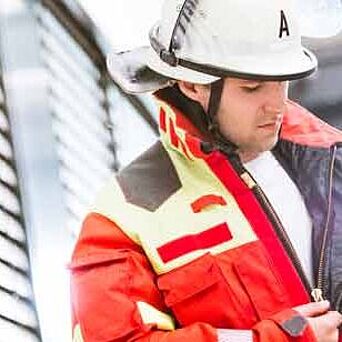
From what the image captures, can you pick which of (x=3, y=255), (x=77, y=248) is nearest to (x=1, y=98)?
(x=3, y=255)

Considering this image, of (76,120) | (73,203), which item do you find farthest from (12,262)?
(76,120)

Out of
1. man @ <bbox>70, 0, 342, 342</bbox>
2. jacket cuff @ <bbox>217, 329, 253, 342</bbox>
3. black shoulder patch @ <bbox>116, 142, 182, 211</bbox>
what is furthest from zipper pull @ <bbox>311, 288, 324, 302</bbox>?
black shoulder patch @ <bbox>116, 142, 182, 211</bbox>

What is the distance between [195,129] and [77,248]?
21 centimetres

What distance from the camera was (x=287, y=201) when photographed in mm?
1302

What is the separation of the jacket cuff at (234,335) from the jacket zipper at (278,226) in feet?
0.36

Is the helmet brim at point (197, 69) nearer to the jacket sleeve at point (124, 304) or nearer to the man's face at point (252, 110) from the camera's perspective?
the man's face at point (252, 110)

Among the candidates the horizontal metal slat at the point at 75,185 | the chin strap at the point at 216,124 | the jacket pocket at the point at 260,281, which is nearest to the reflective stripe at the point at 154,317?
the jacket pocket at the point at 260,281

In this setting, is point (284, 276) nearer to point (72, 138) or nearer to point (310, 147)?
point (310, 147)

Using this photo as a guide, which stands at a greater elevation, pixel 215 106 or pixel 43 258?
pixel 215 106

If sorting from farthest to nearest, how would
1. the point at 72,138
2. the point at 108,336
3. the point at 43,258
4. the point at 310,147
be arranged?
the point at 72,138
the point at 43,258
the point at 310,147
the point at 108,336

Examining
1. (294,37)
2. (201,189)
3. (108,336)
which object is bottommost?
(108,336)

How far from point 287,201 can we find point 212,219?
0.11 m

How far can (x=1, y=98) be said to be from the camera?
2256 millimetres

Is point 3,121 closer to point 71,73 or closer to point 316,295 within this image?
point 71,73
